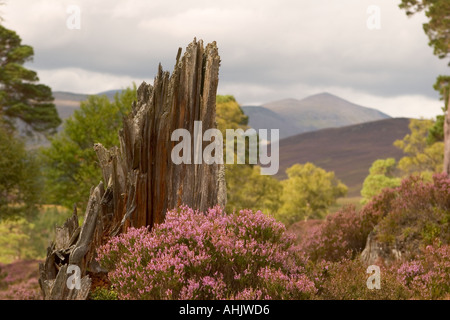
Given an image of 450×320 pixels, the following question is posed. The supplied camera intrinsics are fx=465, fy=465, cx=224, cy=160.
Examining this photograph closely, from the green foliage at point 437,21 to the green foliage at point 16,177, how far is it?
86.1 feet

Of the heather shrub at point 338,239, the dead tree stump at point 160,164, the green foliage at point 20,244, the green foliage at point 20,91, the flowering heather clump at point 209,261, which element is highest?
the green foliage at point 20,91

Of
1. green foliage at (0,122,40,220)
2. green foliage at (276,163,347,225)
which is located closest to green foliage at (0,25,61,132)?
green foliage at (0,122,40,220)

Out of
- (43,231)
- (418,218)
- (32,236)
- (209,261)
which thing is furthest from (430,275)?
(43,231)

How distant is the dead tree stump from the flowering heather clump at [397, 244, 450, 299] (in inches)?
185

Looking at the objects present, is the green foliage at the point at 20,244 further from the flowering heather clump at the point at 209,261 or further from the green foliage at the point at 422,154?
the flowering heather clump at the point at 209,261

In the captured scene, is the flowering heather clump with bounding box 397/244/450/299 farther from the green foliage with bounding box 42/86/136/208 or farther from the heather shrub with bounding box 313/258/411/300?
the green foliage with bounding box 42/86/136/208

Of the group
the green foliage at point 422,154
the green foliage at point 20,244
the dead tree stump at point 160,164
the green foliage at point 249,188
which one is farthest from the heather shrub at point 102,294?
the green foliage at point 422,154

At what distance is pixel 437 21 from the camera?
28891 mm

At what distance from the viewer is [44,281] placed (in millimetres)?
9227

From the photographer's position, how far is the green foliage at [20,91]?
142 ft

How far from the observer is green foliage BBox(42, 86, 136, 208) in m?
32.7

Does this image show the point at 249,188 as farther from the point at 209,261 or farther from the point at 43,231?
the point at 209,261
